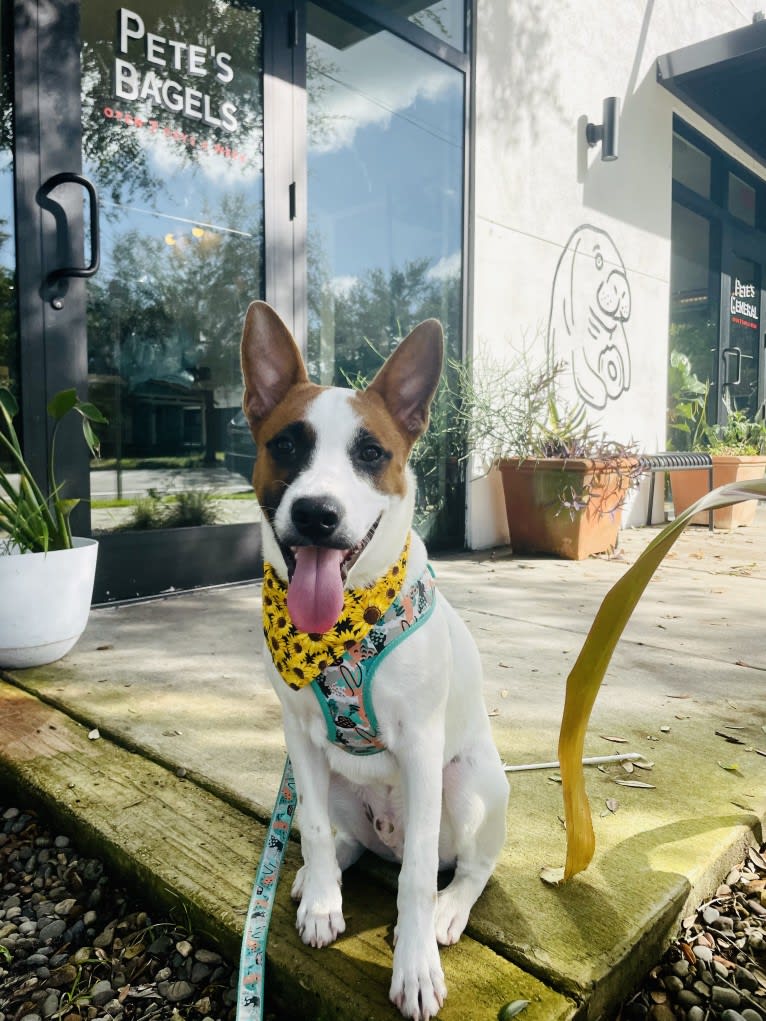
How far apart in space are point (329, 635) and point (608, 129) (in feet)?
20.4

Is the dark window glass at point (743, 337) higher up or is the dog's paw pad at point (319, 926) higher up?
the dark window glass at point (743, 337)

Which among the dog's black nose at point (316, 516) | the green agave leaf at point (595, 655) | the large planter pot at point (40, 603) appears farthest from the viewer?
the large planter pot at point (40, 603)

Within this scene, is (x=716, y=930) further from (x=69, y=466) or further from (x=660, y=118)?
(x=660, y=118)

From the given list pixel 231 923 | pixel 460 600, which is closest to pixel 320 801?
pixel 231 923

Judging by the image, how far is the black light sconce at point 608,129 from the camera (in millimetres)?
6066

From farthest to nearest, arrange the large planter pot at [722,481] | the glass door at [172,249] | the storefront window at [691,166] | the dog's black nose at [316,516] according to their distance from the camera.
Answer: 1. the storefront window at [691,166]
2. the large planter pot at [722,481]
3. the glass door at [172,249]
4. the dog's black nose at [316,516]

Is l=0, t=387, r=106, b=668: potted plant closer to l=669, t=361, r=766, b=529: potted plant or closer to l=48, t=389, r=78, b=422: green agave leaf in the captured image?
l=48, t=389, r=78, b=422: green agave leaf

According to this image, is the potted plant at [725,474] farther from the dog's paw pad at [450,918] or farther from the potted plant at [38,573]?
the dog's paw pad at [450,918]

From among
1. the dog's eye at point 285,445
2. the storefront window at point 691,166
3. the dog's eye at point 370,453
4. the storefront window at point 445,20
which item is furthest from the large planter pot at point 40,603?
the storefront window at point 691,166

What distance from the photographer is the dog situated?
125 cm

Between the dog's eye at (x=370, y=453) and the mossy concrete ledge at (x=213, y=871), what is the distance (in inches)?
33.4

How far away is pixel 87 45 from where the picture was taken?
337cm

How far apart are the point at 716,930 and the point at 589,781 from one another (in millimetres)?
470

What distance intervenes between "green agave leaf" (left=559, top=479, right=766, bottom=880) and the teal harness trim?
1.02 ft
